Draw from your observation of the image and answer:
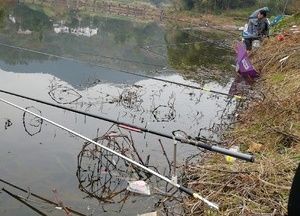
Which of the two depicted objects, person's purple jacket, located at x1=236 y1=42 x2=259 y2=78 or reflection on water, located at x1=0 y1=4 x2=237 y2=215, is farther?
person's purple jacket, located at x1=236 y1=42 x2=259 y2=78

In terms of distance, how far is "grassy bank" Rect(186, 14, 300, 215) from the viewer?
5.09m

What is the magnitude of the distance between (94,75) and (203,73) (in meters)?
4.02

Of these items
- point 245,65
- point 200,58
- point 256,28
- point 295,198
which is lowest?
point 200,58

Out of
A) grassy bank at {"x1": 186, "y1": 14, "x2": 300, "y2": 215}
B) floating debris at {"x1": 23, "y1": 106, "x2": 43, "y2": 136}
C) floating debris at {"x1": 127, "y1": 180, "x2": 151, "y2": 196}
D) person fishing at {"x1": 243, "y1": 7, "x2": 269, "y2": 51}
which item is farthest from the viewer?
person fishing at {"x1": 243, "y1": 7, "x2": 269, "y2": 51}

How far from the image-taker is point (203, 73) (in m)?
16.0

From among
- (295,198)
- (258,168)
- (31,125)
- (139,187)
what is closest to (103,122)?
(31,125)

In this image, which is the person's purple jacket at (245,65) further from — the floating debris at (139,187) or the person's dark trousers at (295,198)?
the person's dark trousers at (295,198)

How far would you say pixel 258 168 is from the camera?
18.8ft

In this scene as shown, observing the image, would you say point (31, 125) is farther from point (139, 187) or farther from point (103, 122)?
point (139, 187)

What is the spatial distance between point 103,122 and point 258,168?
4304 millimetres

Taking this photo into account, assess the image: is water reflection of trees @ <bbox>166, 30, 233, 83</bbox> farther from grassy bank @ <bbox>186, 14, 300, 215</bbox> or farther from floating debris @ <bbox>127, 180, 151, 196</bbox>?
floating debris @ <bbox>127, 180, 151, 196</bbox>

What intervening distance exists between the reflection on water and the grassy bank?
20.0 inches

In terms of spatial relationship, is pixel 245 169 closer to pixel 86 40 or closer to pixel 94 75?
pixel 94 75

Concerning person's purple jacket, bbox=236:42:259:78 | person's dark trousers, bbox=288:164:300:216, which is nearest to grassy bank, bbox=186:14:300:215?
person's dark trousers, bbox=288:164:300:216
